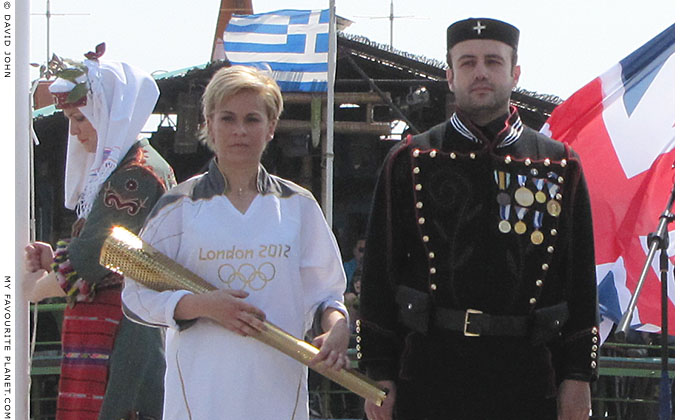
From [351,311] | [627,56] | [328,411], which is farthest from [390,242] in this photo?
[351,311]

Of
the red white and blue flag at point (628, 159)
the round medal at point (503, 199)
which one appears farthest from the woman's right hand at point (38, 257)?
the red white and blue flag at point (628, 159)

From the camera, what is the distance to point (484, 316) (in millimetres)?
3652

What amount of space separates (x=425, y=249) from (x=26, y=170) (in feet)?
4.15

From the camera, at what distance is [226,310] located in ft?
11.4

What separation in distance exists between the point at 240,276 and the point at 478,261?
0.73 metres

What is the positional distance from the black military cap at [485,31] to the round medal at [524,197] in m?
0.46

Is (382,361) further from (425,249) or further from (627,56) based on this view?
(627,56)

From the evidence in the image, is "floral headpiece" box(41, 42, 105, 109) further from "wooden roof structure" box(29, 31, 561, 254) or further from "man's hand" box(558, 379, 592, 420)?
"wooden roof structure" box(29, 31, 561, 254)

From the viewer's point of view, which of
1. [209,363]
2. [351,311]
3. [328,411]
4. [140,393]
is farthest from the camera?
[351,311]

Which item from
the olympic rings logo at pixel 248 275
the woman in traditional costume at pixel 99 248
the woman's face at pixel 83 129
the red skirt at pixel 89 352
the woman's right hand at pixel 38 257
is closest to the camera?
the olympic rings logo at pixel 248 275

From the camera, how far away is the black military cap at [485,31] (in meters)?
3.76

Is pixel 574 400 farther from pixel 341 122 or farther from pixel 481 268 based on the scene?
pixel 341 122

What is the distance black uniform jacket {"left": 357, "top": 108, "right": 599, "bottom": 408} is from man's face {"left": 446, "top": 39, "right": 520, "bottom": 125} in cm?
8

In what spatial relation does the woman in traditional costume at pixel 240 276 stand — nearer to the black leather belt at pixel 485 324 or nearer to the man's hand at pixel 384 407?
the man's hand at pixel 384 407
